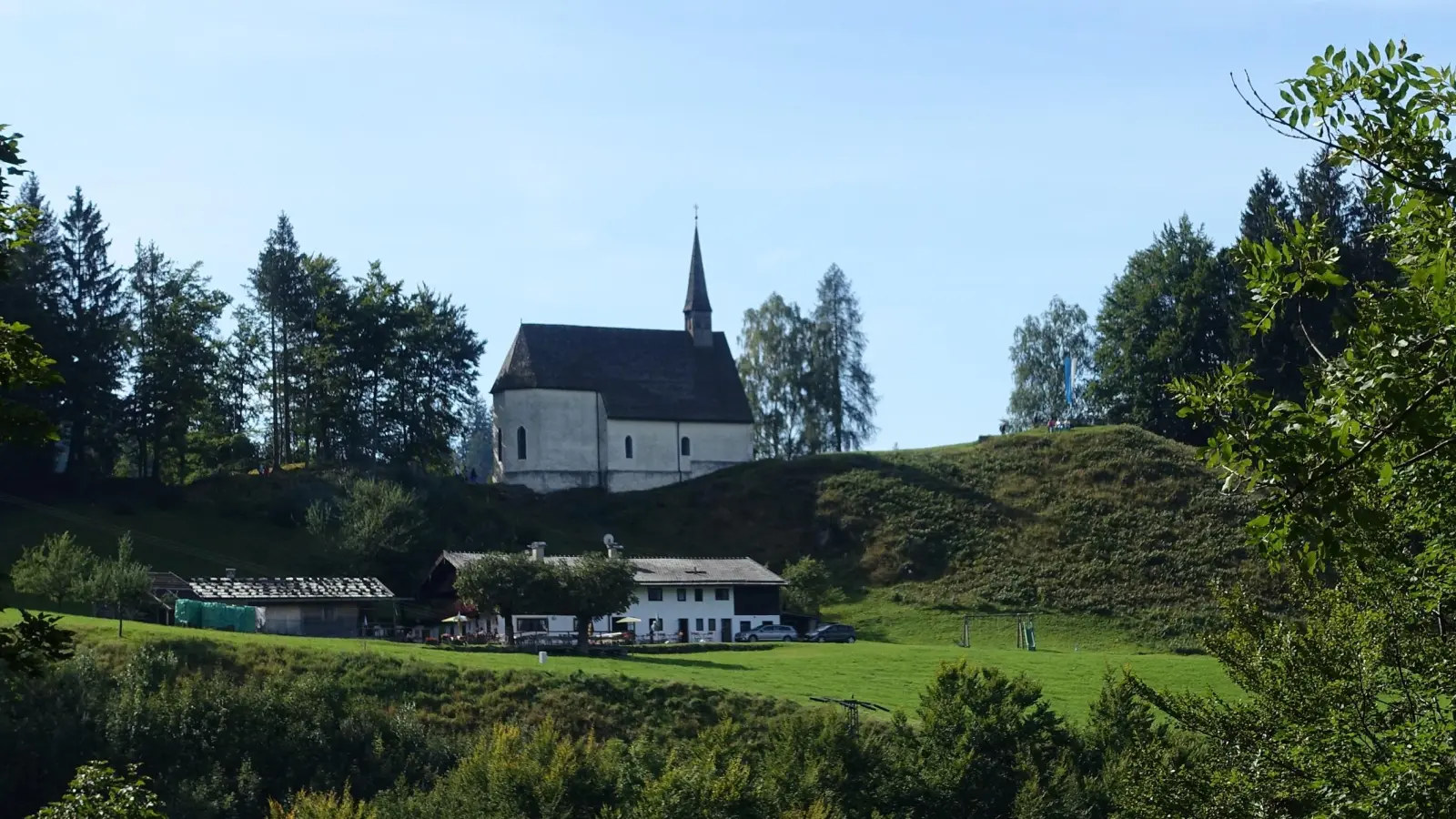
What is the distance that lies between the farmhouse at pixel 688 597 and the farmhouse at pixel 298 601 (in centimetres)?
427

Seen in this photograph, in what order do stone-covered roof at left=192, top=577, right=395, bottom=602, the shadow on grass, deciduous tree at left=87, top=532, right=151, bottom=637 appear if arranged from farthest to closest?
stone-covered roof at left=192, top=577, right=395, bottom=602, deciduous tree at left=87, top=532, right=151, bottom=637, the shadow on grass

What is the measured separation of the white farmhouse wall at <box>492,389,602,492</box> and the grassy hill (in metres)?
1.77

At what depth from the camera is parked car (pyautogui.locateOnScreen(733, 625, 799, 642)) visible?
2502 inches

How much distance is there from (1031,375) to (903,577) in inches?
1473

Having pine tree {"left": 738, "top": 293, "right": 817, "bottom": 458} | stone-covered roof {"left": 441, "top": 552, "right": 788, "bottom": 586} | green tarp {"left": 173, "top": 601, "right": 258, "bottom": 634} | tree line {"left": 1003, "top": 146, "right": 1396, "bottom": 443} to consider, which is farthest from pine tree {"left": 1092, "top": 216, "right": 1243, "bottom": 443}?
green tarp {"left": 173, "top": 601, "right": 258, "bottom": 634}

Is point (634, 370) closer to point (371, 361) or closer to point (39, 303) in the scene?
point (371, 361)

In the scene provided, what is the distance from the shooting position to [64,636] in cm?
984

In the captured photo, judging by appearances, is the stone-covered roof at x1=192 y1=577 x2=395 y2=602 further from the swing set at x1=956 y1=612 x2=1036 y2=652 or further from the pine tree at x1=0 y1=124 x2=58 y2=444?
the pine tree at x1=0 y1=124 x2=58 y2=444

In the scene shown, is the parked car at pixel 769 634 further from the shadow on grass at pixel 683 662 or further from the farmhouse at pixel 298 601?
the farmhouse at pixel 298 601

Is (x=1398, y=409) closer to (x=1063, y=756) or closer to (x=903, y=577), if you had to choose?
(x=1063, y=756)

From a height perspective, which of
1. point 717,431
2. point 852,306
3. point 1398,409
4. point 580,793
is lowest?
point 580,793

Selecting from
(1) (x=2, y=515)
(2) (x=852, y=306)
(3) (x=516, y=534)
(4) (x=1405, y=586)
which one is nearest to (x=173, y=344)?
(1) (x=2, y=515)

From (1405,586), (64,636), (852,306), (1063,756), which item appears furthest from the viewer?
(852,306)

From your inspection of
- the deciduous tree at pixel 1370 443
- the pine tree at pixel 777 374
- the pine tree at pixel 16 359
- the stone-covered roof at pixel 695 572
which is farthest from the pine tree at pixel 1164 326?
the pine tree at pixel 16 359
